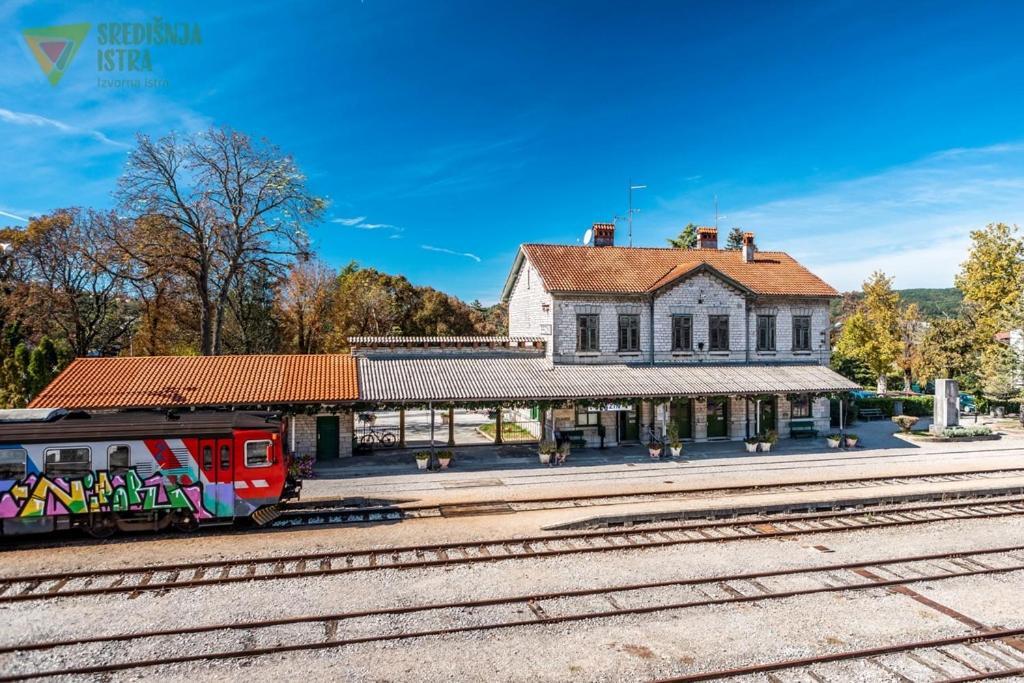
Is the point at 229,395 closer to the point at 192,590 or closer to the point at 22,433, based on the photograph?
the point at 22,433

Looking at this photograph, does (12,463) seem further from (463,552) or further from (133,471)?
(463,552)

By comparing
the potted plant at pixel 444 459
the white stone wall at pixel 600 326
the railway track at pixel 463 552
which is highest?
the white stone wall at pixel 600 326

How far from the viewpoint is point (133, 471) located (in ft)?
47.3

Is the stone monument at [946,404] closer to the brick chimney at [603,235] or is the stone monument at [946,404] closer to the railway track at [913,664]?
the brick chimney at [603,235]

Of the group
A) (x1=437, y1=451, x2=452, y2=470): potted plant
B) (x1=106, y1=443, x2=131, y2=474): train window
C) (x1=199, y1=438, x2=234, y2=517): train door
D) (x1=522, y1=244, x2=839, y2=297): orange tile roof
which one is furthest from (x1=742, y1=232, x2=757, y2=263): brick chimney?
(x1=106, y1=443, x2=131, y2=474): train window

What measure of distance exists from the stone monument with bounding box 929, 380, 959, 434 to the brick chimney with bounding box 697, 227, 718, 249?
13.4m

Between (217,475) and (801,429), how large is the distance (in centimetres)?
2619

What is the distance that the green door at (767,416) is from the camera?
3050 centimetres


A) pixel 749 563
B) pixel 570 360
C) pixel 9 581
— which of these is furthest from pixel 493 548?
pixel 570 360

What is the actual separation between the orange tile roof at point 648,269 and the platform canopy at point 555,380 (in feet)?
12.3

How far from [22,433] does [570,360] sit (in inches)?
792

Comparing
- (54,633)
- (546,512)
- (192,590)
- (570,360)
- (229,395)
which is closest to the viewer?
(54,633)

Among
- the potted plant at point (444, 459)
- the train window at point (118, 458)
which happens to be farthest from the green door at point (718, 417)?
the train window at point (118, 458)

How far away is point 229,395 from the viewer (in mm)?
22672
